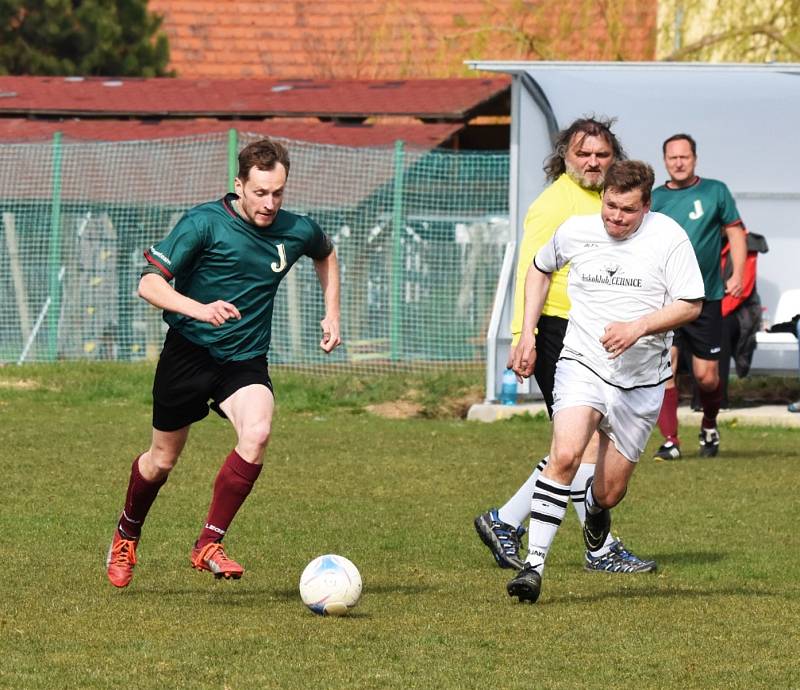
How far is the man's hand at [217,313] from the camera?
264 inches

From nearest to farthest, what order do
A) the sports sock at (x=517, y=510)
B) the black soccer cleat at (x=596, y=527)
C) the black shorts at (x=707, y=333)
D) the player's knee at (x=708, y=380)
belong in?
the black soccer cleat at (x=596, y=527) < the sports sock at (x=517, y=510) < the black shorts at (x=707, y=333) < the player's knee at (x=708, y=380)

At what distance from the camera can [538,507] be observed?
7.18 m

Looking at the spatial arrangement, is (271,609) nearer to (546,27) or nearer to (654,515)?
(654,515)

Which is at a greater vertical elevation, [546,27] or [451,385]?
[546,27]

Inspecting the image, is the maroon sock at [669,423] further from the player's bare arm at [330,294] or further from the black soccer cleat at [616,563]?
the player's bare arm at [330,294]

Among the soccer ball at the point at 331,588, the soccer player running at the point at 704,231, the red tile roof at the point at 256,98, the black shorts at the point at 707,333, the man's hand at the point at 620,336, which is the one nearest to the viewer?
the soccer ball at the point at 331,588

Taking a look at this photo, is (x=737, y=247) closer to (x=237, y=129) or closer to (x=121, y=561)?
(x=121, y=561)

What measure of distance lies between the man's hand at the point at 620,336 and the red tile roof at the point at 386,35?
15.5 meters

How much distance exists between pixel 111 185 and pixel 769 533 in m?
11.1

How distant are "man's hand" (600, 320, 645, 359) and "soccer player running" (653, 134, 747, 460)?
489cm

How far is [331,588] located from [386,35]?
20778 millimetres

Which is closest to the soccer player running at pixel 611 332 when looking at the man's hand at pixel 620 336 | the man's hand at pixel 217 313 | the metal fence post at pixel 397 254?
the man's hand at pixel 620 336

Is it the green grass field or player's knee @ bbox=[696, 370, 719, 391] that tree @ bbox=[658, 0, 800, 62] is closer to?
the green grass field

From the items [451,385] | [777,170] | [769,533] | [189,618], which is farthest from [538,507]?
[777,170]
